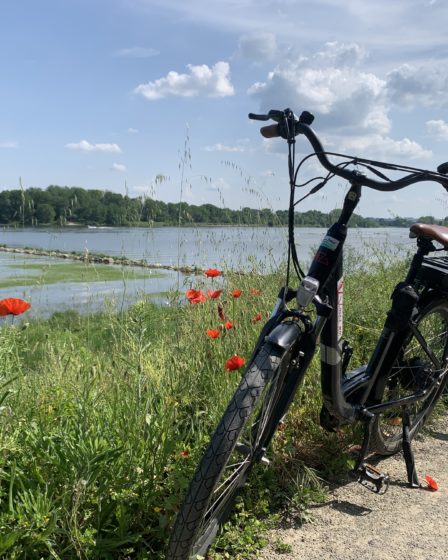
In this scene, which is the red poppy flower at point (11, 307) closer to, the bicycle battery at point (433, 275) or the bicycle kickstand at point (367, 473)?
the bicycle kickstand at point (367, 473)

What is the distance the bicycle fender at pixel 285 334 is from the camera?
1940mm

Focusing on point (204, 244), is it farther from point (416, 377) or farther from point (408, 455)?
point (408, 455)

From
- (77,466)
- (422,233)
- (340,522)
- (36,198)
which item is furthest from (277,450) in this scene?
(36,198)

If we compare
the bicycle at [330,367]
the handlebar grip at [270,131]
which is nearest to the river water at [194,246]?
the bicycle at [330,367]

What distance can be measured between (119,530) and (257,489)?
2.50 ft

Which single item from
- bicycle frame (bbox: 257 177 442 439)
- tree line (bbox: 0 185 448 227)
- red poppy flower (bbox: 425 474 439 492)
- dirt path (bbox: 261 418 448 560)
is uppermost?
tree line (bbox: 0 185 448 227)

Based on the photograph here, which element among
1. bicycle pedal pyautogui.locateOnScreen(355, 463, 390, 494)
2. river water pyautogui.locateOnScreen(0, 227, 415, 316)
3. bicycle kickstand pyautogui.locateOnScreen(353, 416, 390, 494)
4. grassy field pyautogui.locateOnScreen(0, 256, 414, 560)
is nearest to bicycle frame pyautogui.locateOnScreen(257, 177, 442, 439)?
bicycle kickstand pyautogui.locateOnScreen(353, 416, 390, 494)

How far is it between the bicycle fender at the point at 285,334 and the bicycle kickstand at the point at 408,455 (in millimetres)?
Answer: 1287

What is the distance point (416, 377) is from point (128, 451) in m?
1.65

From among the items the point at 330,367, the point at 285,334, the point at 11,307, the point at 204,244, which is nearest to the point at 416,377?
the point at 330,367

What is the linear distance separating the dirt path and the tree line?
1.67m

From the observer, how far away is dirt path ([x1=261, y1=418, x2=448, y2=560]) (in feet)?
7.33

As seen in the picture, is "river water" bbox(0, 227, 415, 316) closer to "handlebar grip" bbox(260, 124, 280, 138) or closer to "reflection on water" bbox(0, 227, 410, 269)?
"reflection on water" bbox(0, 227, 410, 269)

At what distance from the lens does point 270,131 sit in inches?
92.5
